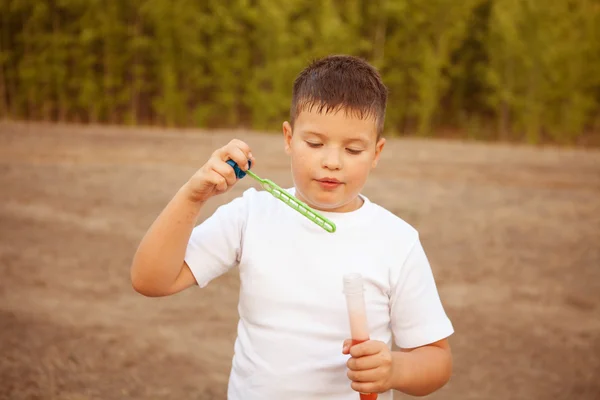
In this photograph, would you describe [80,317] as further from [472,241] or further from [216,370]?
[472,241]

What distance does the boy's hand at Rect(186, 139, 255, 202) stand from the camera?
140 cm

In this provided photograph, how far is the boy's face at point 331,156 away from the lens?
1.46 meters

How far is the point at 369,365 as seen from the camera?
4.18ft

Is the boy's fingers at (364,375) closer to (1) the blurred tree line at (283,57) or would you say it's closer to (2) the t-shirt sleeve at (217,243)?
(2) the t-shirt sleeve at (217,243)

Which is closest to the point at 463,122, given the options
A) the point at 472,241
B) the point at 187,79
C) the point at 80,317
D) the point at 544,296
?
the point at 187,79

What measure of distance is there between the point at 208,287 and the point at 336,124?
2.62 meters

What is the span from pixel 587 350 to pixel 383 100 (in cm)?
224

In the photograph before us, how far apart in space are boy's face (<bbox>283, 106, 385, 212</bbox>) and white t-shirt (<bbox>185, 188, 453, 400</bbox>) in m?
0.06

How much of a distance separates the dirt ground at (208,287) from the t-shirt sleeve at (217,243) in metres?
1.30

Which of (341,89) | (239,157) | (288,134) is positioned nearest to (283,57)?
(288,134)

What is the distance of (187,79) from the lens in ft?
47.3

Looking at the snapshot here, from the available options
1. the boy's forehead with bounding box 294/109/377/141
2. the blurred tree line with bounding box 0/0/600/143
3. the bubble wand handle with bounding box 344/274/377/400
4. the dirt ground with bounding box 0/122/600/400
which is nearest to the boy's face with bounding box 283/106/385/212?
the boy's forehead with bounding box 294/109/377/141

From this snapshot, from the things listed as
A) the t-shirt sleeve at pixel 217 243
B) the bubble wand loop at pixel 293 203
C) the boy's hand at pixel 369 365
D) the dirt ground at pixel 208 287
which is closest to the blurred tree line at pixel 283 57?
the dirt ground at pixel 208 287

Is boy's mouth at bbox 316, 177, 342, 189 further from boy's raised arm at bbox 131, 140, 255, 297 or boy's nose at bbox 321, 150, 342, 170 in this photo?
boy's raised arm at bbox 131, 140, 255, 297
